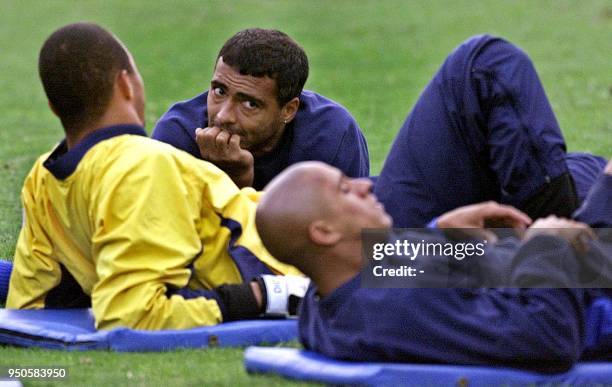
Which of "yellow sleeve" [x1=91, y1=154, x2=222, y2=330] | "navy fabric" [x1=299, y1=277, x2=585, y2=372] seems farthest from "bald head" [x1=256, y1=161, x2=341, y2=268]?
"yellow sleeve" [x1=91, y1=154, x2=222, y2=330]

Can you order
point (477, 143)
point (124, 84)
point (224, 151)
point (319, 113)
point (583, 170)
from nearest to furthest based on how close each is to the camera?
point (477, 143)
point (124, 84)
point (583, 170)
point (224, 151)
point (319, 113)

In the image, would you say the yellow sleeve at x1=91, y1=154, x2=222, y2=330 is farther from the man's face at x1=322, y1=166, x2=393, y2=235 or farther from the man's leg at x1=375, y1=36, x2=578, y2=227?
the man's face at x1=322, y1=166, x2=393, y2=235

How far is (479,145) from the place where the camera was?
198 inches

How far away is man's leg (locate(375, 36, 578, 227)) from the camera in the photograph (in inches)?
193

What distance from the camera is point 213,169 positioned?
17.6 ft

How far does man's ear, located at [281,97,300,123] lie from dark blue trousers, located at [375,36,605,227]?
1287 mm

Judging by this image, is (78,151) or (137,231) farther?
(78,151)

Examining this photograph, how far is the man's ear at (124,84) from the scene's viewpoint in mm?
5129

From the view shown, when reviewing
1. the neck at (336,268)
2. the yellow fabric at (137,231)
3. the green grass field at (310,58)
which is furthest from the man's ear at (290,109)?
the neck at (336,268)

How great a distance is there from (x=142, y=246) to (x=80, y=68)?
730mm

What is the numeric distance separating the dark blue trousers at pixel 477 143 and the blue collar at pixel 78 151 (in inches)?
40.9

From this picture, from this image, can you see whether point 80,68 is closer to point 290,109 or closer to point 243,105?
point 243,105

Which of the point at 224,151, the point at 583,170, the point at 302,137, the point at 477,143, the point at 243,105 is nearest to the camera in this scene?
the point at 477,143

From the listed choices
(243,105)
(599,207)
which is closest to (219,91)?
(243,105)
